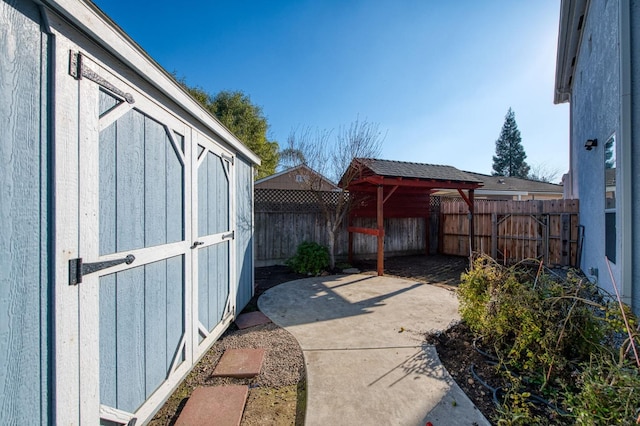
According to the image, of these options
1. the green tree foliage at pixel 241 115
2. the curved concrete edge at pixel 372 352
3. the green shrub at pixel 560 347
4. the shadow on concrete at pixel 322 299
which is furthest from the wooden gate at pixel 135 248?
the green tree foliage at pixel 241 115

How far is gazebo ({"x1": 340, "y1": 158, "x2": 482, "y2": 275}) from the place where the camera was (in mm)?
6184

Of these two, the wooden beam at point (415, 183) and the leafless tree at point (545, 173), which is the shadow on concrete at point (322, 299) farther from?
the leafless tree at point (545, 173)

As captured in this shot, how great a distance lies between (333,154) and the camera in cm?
704

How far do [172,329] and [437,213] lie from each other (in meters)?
8.85

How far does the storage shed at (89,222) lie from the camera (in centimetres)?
103

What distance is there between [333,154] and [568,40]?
18.4 ft

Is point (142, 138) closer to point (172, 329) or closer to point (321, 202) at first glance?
point (172, 329)

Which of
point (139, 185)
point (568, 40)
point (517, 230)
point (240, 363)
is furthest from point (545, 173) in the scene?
point (139, 185)

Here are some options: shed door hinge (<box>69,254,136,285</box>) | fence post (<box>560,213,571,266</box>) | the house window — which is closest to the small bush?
the house window

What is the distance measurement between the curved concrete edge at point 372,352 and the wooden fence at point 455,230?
223cm

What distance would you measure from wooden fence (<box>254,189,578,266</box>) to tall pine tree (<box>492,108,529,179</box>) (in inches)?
1197

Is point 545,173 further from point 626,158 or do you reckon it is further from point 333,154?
point 626,158

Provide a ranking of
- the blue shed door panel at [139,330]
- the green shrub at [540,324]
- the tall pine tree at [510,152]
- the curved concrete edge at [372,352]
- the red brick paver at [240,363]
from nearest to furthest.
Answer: the blue shed door panel at [139,330] → the curved concrete edge at [372,352] → the green shrub at [540,324] → the red brick paver at [240,363] → the tall pine tree at [510,152]

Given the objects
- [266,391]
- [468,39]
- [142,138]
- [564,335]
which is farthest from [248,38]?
[564,335]
